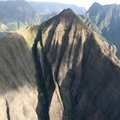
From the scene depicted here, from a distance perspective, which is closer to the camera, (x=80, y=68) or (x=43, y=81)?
(x=80, y=68)

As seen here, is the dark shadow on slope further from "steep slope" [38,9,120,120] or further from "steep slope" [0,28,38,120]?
"steep slope" [38,9,120,120]

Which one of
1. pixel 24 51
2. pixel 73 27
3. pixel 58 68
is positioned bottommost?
pixel 58 68

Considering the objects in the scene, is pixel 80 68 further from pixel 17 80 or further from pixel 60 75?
pixel 17 80

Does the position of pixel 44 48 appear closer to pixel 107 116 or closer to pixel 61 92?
pixel 61 92

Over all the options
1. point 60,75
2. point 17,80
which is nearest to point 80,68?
point 60,75

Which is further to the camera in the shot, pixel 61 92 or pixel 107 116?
pixel 61 92

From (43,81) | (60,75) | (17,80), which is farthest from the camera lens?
(43,81)

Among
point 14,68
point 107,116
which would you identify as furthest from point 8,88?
point 107,116

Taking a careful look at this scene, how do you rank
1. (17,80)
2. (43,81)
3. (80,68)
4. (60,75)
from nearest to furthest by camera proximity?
1. (17,80)
2. (60,75)
3. (80,68)
4. (43,81)
